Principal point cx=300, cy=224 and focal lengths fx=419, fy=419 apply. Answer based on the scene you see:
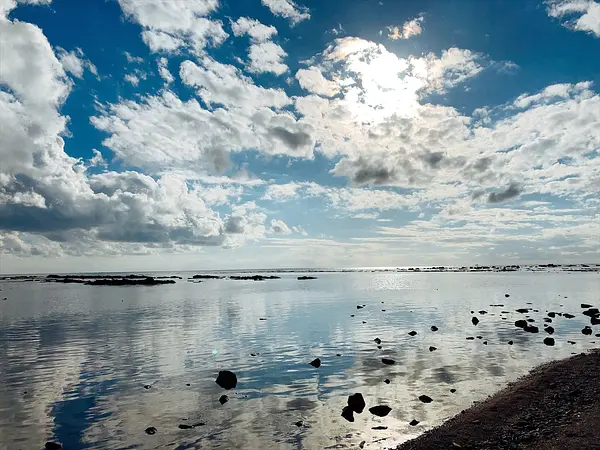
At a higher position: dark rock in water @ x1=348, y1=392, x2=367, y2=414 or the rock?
dark rock in water @ x1=348, y1=392, x2=367, y2=414

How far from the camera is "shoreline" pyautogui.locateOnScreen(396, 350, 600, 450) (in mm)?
16406

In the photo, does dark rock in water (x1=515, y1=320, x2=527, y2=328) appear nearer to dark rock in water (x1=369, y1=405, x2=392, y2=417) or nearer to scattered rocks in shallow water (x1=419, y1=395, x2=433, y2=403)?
scattered rocks in shallow water (x1=419, y1=395, x2=433, y2=403)

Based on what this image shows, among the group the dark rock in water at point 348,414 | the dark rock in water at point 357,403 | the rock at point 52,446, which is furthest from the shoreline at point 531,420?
the rock at point 52,446

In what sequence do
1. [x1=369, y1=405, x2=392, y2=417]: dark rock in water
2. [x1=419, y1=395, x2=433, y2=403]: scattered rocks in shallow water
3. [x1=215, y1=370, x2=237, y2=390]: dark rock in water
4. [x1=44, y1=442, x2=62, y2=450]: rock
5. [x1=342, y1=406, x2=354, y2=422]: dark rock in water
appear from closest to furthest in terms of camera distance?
1. [x1=44, y1=442, x2=62, y2=450]: rock
2. [x1=342, y1=406, x2=354, y2=422]: dark rock in water
3. [x1=369, y1=405, x2=392, y2=417]: dark rock in water
4. [x1=419, y1=395, x2=433, y2=403]: scattered rocks in shallow water
5. [x1=215, y1=370, x2=237, y2=390]: dark rock in water

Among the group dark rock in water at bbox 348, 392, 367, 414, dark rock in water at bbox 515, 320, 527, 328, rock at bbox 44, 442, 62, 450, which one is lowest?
rock at bbox 44, 442, 62, 450

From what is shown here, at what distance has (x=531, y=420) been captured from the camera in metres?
19.0

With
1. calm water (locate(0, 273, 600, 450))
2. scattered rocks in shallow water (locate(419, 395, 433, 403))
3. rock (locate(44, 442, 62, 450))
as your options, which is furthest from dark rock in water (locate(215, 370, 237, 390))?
scattered rocks in shallow water (locate(419, 395, 433, 403))

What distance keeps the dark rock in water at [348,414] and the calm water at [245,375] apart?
0.42 meters

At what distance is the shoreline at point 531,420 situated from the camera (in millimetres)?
16406

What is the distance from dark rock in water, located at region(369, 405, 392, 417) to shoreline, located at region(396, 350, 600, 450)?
2.98 meters

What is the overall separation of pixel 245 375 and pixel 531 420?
721 inches

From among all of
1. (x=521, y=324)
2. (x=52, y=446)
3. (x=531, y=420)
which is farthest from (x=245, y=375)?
(x=521, y=324)

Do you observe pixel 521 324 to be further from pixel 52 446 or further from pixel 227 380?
pixel 52 446

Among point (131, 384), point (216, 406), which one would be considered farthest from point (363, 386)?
point (131, 384)
